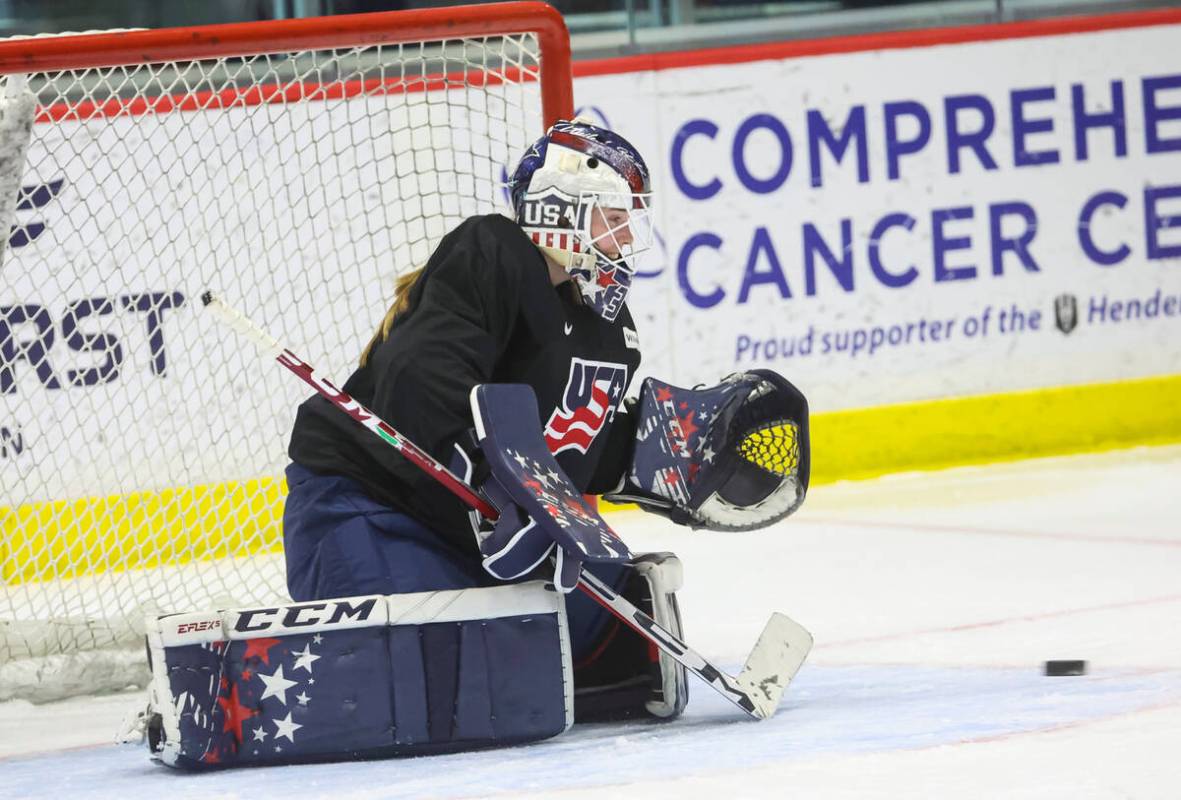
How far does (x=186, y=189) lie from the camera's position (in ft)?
11.8

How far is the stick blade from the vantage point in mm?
2232

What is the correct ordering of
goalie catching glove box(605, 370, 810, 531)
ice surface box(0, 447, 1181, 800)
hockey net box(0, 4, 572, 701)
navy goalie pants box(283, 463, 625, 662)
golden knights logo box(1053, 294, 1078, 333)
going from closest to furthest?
ice surface box(0, 447, 1181, 800)
navy goalie pants box(283, 463, 625, 662)
goalie catching glove box(605, 370, 810, 531)
hockey net box(0, 4, 572, 701)
golden knights logo box(1053, 294, 1078, 333)

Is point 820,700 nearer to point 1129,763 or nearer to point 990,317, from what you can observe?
point 1129,763

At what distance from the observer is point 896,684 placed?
7.91ft

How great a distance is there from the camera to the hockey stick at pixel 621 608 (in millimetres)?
2115

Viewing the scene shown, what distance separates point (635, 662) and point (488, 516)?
1.15 feet

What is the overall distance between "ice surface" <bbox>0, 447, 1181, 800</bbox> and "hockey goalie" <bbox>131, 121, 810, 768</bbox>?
68mm

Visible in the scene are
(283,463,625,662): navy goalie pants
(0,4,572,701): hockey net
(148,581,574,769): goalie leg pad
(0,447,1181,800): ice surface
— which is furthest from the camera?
(0,4,572,701): hockey net

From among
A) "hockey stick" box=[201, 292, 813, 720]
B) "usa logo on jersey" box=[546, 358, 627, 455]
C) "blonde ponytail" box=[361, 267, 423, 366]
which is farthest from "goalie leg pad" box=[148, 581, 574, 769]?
"blonde ponytail" box=[361, 267, 423, 366]

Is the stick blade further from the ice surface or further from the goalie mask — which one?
the goalie mask

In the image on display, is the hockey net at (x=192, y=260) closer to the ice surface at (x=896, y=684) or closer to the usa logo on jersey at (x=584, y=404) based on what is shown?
the ice surface at (x=896, y=684)

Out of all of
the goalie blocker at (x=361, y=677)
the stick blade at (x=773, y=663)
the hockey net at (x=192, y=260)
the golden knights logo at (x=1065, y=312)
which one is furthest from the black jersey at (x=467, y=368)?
the golden knights logo at (x=1065, y=312)

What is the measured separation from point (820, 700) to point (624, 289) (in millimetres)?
598

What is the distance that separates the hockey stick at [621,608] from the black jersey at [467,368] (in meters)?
0.03
